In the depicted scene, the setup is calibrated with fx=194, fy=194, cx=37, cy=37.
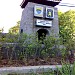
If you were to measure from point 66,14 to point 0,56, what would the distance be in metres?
24.1

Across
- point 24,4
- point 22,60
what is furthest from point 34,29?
point 22,60

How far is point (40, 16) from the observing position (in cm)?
1861

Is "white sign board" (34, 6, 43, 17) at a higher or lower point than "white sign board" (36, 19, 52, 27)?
higher

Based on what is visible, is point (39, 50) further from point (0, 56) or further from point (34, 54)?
point (0, 56)

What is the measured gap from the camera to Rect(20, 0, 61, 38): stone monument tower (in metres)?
18.6

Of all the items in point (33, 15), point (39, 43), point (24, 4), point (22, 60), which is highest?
point (24, 4)

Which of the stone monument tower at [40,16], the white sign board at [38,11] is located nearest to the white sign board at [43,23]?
the stone monument tower at [40,16]

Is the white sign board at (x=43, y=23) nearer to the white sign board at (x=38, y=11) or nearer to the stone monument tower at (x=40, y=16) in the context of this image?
the stone monument tower at (x=40, y=16)

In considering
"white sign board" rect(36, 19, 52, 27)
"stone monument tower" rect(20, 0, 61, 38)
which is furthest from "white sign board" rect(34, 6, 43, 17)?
"white sign board" rect(36, 19, 52, 27)

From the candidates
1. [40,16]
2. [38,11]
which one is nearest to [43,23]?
[40,16]

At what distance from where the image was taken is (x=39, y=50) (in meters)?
9.91

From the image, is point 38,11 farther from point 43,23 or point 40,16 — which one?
point 43,23

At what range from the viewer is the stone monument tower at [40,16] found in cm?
1856

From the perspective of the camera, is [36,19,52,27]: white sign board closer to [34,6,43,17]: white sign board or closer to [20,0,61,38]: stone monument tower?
[20,0,61,38]: stone monument tower
